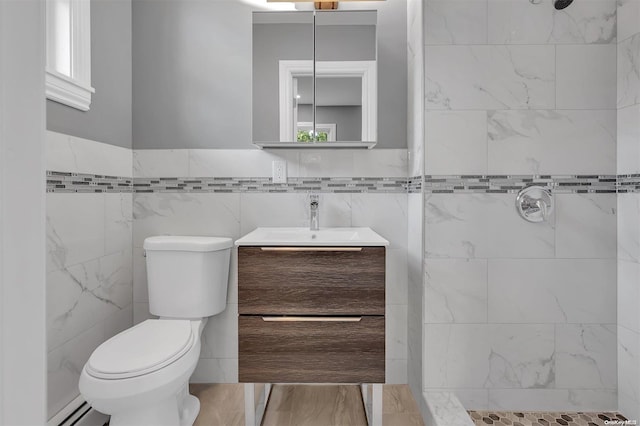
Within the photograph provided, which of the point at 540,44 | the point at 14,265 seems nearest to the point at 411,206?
the point at 540,44

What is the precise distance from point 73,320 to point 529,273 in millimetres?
2138

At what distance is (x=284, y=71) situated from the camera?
2.07 m

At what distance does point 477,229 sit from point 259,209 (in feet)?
3.88

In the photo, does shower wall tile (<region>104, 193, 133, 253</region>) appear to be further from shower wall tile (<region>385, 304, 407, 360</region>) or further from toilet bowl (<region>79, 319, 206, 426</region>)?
shower wall tile (<region>385, 304, 407, 360</region>)

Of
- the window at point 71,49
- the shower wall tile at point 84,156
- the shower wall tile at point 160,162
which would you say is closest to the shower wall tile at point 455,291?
the shower wall tile at point 160,162

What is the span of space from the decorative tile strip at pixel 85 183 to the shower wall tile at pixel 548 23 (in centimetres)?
203

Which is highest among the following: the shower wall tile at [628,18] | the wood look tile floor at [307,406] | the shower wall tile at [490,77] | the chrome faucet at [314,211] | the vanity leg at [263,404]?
the shower wall tile at [628,18]

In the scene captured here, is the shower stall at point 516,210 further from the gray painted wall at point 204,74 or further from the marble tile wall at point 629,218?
the gray painted wall at point 204,74

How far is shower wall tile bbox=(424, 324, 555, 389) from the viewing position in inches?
73.4

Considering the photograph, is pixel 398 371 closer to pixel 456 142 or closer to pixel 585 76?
pixel 456 142

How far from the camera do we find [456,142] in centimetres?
188

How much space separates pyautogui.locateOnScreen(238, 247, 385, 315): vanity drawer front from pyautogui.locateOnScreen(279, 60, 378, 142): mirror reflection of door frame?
2.31ft

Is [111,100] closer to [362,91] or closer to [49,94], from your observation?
[49,94]

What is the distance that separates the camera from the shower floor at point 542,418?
176 centimetres
